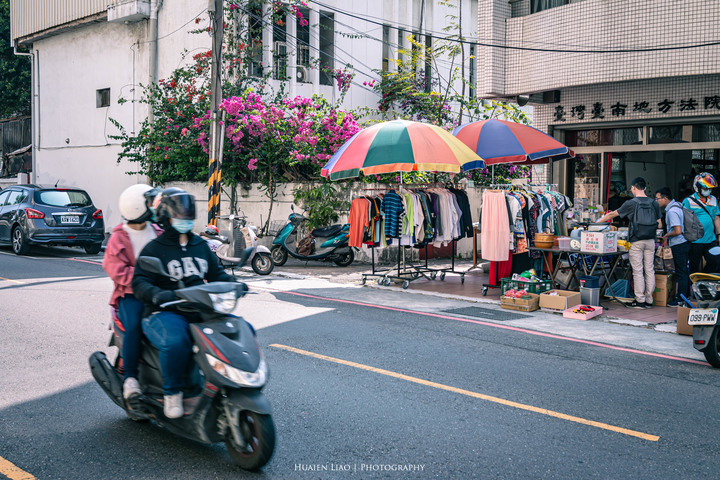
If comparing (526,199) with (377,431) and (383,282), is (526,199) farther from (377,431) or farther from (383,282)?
(377,431)

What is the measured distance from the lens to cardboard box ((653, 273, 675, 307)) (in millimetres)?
10898

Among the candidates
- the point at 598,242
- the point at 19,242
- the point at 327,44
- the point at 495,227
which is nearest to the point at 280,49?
the point at 327,44

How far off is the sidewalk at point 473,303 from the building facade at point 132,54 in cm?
808

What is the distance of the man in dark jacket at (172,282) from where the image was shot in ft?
14.1

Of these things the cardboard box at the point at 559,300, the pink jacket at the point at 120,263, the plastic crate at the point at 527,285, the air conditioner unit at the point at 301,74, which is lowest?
the cardboard box at the point at 559,300

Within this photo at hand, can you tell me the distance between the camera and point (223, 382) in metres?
4.05

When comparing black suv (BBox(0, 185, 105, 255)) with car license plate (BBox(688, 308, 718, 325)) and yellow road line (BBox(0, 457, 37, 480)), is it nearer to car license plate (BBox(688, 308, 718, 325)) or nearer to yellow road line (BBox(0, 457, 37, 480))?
yellow road line (BBox(0, 457, 37, 480))

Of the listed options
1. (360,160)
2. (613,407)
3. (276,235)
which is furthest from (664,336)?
(276,235)

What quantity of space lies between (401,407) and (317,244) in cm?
1038

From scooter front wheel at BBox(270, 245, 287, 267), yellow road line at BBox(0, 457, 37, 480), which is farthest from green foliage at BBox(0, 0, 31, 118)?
yellow road line at BBox(0, 457, 37, 480)

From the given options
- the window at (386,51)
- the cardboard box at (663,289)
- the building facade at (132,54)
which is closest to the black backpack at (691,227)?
the cardboard box at (663,289)

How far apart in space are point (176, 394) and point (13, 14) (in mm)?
27056

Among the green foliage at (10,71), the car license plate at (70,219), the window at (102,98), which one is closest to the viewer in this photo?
the car license plate at (70,219)

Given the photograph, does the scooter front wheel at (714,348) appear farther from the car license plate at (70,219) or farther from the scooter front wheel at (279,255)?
the car license plate at (70,219)
